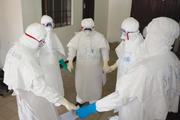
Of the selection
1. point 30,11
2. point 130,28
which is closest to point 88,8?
point 30,11

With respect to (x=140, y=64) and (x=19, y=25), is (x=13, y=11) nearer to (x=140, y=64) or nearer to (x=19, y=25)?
(x=19, y=25)

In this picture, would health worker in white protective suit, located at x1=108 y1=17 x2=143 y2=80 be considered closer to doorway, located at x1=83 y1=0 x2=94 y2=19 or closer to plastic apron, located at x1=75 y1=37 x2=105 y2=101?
plastic apron, located at x1=75 y1=37 x2=105 y2=101

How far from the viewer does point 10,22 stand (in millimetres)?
3055

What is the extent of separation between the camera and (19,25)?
2982mm

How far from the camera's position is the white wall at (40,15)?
9.80 feet

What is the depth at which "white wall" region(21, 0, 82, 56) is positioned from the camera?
9.80 feet

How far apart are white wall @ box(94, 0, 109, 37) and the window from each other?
1.24 m

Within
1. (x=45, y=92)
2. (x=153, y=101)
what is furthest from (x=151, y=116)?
(x=45, y=92)

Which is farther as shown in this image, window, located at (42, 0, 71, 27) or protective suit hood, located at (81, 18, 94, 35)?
window, located at (42, 0, 71, 27)

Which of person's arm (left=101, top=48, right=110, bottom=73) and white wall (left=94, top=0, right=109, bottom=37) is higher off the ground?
white wall (left=94, top=0, right=109, bottom=37)

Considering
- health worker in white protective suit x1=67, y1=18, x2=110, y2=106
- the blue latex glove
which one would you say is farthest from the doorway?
the blue latex glove

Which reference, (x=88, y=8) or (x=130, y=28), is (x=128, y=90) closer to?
(x=130, y=28)

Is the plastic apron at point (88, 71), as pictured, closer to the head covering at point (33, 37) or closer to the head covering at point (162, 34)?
the head covering at point (33, 37)

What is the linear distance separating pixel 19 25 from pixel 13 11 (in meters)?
0.25
